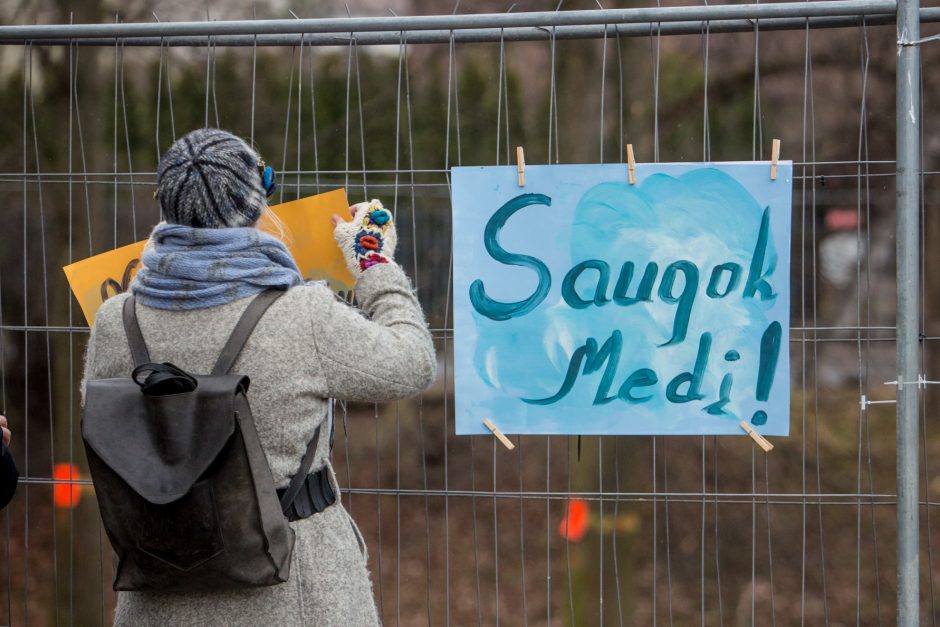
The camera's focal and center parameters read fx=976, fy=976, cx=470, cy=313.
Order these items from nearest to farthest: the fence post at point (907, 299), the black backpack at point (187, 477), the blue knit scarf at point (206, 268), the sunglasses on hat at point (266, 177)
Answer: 1. the black backpack at point (187, 477)
2. the blue knit scarf at point (206, 268)
3. the sunglasses on hat at point (266, 177)
4. the fence post at point (907, 299)

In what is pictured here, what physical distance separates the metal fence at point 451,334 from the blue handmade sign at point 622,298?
3.38 ft

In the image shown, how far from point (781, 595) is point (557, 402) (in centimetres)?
189

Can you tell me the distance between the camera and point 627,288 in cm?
253

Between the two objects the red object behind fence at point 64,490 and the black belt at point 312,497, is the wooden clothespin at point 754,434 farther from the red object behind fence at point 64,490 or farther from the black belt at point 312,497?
the red object behind fence at point 64,490

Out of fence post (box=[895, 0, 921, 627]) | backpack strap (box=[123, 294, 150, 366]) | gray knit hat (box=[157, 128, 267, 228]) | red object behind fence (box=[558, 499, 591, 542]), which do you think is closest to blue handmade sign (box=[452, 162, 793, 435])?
fence post (box=[895, 0, 921, 627])

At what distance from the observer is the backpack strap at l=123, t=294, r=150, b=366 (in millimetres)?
1688

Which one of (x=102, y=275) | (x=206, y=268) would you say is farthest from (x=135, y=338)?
(x=102, y=275)

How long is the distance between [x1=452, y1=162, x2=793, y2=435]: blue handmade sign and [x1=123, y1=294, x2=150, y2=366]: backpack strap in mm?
1013

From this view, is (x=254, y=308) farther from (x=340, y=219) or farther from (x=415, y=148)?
(x=415, y=148)

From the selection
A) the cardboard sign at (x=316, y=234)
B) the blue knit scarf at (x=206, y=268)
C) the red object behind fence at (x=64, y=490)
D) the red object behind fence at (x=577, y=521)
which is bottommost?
the red object behind fence at (x=577, y=521)

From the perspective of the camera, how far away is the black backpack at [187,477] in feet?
5.09

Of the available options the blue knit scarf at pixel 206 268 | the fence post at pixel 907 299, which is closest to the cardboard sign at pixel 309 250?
the blue knit scarf at pixel 206 268

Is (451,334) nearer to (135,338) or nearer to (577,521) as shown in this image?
(577,521)

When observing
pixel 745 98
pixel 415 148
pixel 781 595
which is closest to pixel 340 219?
pixel 415 148
